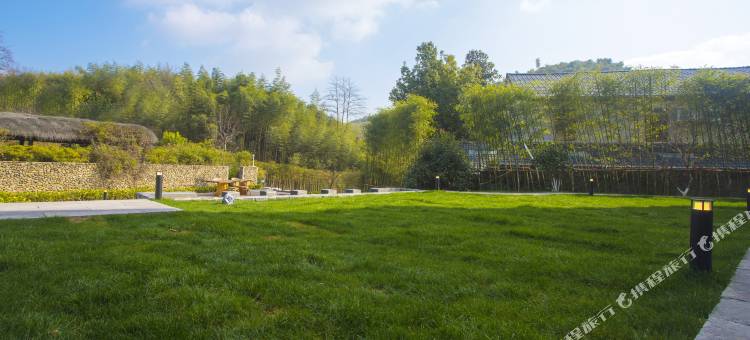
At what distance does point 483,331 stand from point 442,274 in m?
0.85

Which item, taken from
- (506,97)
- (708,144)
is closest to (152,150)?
(506,97)

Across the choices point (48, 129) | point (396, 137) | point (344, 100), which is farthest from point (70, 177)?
point (344, 100)

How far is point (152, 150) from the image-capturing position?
12.1 m

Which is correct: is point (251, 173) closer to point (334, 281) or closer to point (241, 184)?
point (241, 184)

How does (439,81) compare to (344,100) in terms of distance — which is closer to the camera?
(439,81)

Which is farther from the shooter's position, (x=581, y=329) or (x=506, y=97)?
(x=506, y=97)

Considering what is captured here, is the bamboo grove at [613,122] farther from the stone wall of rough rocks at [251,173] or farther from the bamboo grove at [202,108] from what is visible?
the stone wall of rough rocks at [251,173]

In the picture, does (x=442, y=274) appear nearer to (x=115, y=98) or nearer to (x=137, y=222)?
(x=137, y=222)

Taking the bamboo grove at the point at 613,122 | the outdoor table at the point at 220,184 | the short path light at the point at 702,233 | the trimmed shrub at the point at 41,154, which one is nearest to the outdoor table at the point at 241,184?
the outdoor table at the point at 220,184

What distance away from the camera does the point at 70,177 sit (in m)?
9.86

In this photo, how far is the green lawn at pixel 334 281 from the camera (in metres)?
1.67

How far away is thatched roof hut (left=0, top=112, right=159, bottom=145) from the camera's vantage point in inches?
450

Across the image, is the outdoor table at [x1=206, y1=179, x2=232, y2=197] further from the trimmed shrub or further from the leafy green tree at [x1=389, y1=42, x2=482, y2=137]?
the leafy green tree at [x1=389, y1=42, x2=482, y2=137]

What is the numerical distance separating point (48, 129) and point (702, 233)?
15428mm
